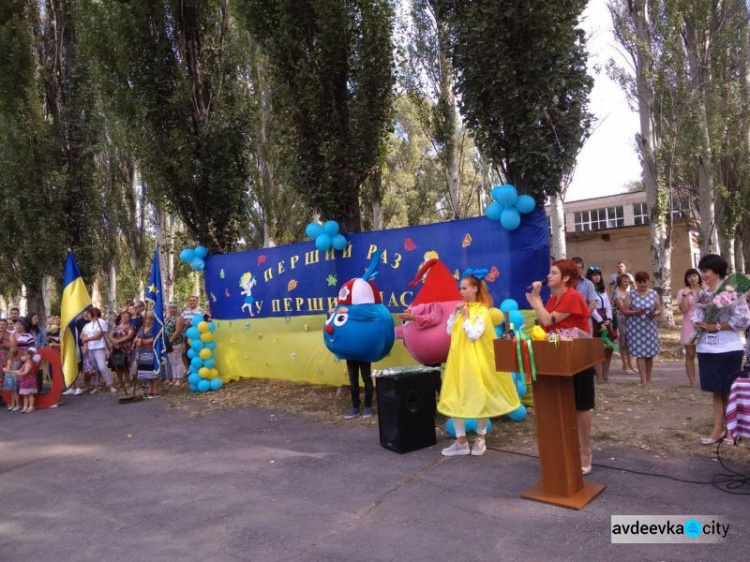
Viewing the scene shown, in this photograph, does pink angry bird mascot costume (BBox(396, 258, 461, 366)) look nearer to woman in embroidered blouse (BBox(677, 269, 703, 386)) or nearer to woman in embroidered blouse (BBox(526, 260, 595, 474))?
woman in embroidered blouse (BBox(526, 260, 595, 474))

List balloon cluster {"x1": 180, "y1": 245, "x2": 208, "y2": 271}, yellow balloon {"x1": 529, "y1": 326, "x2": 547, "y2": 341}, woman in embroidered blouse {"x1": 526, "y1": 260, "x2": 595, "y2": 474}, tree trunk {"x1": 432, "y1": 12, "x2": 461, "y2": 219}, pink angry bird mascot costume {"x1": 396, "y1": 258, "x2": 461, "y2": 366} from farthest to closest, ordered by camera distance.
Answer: tree trunk {"x1": 432, "y1": 12, "x2": 461, "y2": 219}
balloon cluster {"x1": 180, "y1": 245, "x2": 208, "y2": 271}
pink angry bird mascot costume {"x1": 396, "y1": 258, "x2": 461, "y2": 366}
woman in embroidered blouse {"x1": 526, "y1": 260, "x2": 595, "y2": 474}
yellow balloon {"x1": 529, "y1": 326, "x2": 547, "y2": 341}

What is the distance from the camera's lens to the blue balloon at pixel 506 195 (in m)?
6.40

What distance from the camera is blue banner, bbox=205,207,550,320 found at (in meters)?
6.57

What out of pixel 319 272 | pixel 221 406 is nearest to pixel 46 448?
pixel 221 406

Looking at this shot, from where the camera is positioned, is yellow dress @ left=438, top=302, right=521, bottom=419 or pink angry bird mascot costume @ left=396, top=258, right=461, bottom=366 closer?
yellow dress @ left=438, top=302, right=521, bottom=419

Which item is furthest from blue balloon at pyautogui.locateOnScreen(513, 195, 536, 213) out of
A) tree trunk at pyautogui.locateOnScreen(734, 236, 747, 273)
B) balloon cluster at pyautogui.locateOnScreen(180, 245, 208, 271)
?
tree trunk at pyautogui.locateOnScreen(734, 236, 747, 273)

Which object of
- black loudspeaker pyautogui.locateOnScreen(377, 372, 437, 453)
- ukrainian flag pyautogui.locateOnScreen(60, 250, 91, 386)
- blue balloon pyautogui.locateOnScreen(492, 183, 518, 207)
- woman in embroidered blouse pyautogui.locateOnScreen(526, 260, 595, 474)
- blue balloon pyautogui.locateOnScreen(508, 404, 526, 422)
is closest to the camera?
woman in embroidered blouse pyautogui.locateOnScreen(526, 260, 595, 474)

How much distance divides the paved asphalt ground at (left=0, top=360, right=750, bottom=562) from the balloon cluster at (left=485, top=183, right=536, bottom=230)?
8.82ft

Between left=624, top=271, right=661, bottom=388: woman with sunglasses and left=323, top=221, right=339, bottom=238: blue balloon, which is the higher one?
left=323, top=221, right=339, bottom=238: blue balloon

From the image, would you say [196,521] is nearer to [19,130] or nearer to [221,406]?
[221,406]

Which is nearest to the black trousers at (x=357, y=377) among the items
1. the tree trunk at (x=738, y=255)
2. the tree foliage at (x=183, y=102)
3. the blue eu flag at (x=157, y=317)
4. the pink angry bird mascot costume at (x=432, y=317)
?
the pink angry bird mascot costume at (x=432, y=317)

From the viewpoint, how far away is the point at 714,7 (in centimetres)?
1527

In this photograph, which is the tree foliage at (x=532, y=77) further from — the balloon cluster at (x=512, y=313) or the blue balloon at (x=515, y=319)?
the blue balloon at (x=515, y=319)

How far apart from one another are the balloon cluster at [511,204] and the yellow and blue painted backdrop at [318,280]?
0.45 ft
